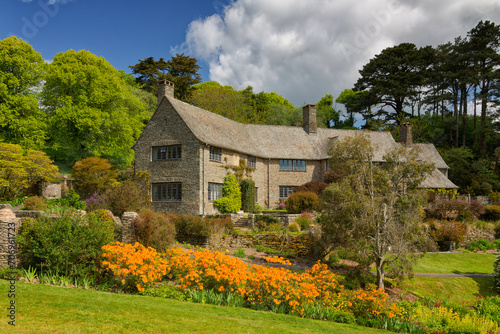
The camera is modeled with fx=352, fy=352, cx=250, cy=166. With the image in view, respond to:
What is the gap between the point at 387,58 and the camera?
5366 centimetres

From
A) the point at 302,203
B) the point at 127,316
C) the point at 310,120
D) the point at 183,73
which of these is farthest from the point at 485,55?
the point at 127,316

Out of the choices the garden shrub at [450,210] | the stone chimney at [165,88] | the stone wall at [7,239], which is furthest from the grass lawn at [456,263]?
the stone chimney at [165,88]

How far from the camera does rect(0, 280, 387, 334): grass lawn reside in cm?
684

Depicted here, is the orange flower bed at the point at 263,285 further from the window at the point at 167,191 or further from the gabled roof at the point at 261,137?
the gabled roof at the point at 261,137

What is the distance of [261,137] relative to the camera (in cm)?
3697

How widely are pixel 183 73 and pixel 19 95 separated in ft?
82.7

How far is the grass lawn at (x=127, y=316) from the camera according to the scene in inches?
269

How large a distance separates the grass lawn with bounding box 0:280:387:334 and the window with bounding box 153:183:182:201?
17687 millimetres

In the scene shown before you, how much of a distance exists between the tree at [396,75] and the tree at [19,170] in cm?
4511

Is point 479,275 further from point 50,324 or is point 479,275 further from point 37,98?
point 37,98

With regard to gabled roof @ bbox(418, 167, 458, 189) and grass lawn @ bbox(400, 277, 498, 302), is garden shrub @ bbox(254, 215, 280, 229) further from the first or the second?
gabled roof @ bbox(418, 167, 458, 189)

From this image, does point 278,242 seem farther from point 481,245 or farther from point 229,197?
point 481,245

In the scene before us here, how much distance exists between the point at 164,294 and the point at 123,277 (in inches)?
57.0

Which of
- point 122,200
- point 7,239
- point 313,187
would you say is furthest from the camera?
point 313,187
